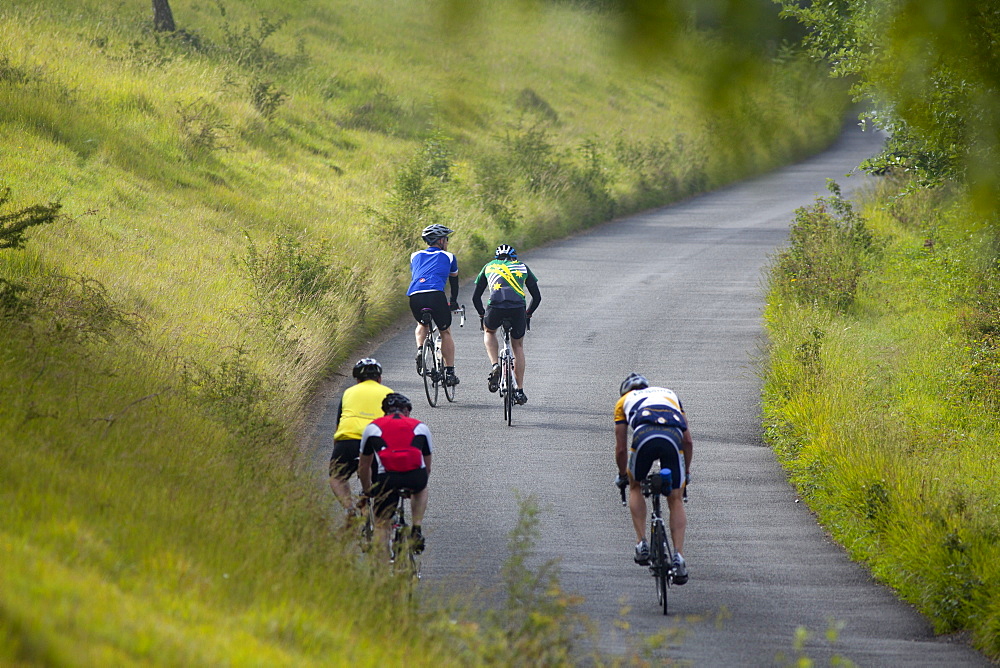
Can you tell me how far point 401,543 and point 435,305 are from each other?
6.66 metres

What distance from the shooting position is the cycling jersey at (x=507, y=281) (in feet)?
46.4

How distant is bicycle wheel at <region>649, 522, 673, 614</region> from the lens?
8750mm

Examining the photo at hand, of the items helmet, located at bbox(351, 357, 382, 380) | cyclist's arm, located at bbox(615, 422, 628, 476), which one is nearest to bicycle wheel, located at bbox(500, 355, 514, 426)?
helmet, located at bbox(351, 357, 382, 380)

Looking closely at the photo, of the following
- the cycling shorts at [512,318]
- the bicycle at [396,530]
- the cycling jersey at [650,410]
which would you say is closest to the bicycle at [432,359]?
the cycling shorts at [512,318]

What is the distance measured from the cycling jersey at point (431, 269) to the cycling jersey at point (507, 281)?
462mm

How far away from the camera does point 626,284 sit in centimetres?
2392

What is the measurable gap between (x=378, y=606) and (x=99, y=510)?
182 centimetres

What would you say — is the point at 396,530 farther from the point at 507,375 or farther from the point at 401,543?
the point at 507,375

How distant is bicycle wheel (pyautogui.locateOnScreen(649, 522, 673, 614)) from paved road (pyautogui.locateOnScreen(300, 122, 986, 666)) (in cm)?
20

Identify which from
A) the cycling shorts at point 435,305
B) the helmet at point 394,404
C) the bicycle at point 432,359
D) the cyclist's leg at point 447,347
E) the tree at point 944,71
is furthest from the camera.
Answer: the bicycle at point 432,359

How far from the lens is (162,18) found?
31.0 metres

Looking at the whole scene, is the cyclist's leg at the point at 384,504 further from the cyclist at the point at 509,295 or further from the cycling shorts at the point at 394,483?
the cyclist at the point at 509,295

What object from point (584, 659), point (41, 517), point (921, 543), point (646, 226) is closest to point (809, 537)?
point (921, 543)

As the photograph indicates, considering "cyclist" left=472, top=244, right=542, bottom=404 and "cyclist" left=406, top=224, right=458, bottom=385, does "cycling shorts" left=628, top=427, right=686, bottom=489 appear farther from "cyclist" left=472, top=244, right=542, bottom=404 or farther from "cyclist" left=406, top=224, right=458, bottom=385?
"cyclist" left=406, top=224, right=458, bottom=385
